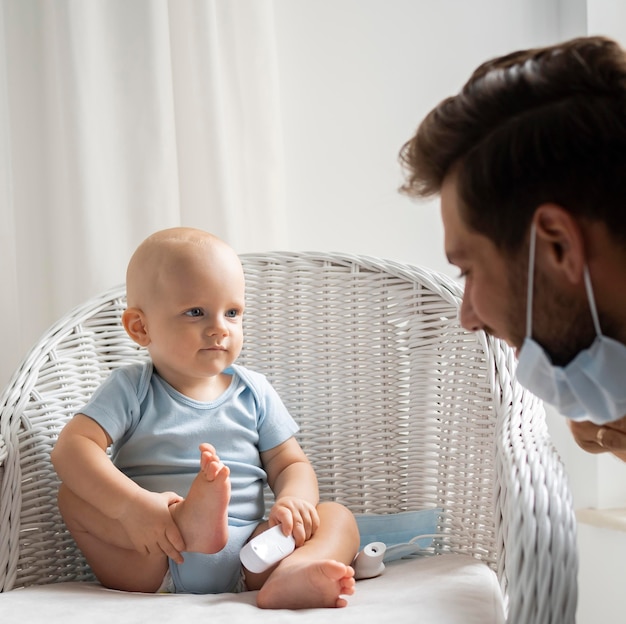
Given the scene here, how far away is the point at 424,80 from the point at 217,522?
124 cm

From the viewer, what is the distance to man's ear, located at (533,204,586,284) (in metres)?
0.78

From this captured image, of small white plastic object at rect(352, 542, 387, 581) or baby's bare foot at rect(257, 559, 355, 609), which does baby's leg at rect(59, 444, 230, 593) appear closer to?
baby's bare foot at rect(257, 559, 355, 609)

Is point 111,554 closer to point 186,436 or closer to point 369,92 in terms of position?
point 186,436

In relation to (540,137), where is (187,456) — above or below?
below

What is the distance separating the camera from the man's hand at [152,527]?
1144mm

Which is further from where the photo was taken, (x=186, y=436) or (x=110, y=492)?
(x=186, y=436)

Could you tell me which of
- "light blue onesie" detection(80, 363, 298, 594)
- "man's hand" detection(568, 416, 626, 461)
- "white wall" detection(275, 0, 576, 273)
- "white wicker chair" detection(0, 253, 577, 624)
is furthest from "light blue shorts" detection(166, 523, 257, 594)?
"white wall" detection(275, 0, 576, 273)

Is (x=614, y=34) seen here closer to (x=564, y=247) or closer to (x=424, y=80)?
(x=424, y=80)

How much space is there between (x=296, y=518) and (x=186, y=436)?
22 cm

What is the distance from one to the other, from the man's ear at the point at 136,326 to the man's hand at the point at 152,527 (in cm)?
28

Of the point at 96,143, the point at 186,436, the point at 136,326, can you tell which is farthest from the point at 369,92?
the point at 186,436

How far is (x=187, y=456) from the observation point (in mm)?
1298

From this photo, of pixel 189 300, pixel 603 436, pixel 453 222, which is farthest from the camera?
pixel 189 300

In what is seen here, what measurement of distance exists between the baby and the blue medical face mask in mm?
376
